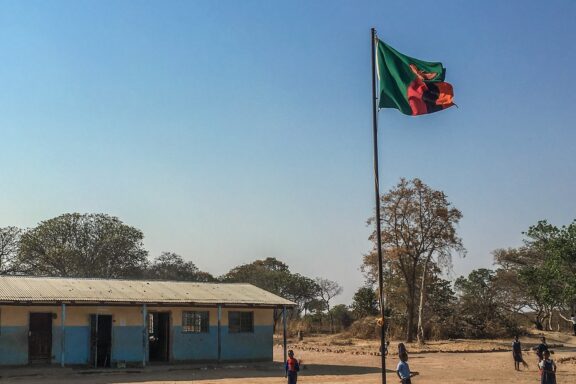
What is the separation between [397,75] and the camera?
50.5 ft

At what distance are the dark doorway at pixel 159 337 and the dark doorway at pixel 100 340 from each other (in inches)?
96.8

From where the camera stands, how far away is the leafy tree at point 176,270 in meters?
73.2

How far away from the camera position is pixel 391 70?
15461mm

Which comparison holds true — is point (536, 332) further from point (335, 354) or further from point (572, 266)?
point (335, 354)

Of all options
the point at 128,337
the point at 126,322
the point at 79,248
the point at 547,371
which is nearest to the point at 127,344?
the point at 128,337

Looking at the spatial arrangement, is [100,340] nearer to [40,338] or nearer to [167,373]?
[40,338]

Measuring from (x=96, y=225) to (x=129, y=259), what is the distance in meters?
4.37

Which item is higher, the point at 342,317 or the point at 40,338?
the point at 40,338

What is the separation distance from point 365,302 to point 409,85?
152 ft

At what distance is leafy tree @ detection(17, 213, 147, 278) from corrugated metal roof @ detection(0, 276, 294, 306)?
95.6ft

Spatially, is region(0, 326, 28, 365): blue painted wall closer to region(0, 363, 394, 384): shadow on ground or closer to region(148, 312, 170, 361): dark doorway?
region(0, 363, 394, 384): shadow on ground

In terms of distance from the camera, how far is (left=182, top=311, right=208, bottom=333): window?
2889 cm

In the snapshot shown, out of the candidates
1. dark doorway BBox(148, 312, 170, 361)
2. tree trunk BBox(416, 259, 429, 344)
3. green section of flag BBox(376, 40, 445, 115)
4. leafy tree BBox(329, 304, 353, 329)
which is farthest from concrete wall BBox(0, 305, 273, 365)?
leafy tree BBox(329, 304, 353, 329)

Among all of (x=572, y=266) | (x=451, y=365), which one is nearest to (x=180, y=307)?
(x=451, y=365)
